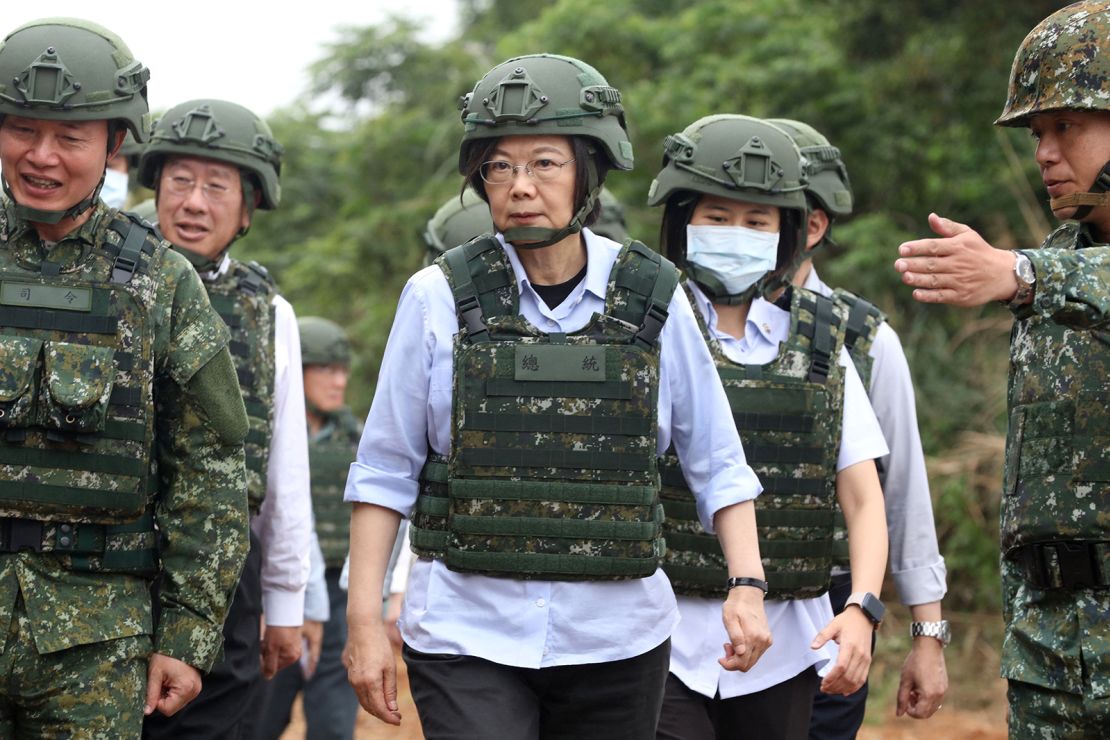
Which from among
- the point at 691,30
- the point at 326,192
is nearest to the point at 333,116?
the point at 326,192

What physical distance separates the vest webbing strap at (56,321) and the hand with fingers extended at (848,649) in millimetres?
2155

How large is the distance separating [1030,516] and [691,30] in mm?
13160

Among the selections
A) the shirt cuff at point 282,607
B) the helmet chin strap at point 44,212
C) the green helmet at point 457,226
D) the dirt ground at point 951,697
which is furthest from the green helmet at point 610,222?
the dirt ground at point 951,697

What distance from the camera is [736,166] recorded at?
5211 mm

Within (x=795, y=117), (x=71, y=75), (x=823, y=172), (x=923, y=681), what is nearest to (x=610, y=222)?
(x=823, y=172)

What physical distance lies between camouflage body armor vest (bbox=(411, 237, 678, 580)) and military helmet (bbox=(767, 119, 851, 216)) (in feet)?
7.85

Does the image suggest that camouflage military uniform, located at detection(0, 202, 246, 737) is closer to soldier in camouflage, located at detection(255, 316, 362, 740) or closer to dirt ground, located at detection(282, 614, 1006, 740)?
soldier in camouflage, located at detection(255, 316, 362, 740)

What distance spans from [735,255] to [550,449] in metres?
1.42

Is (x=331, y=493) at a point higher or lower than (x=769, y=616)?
higher

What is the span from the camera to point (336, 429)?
31.2 ft

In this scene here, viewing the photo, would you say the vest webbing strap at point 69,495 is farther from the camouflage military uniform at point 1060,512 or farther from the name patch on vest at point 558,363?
the camouflage military uniform at point 1060,512

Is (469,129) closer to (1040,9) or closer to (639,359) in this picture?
(639,359)

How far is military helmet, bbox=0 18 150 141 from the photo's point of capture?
4.14m

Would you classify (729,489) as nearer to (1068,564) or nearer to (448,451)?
(448,451)
